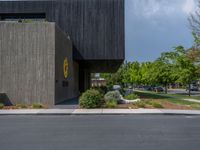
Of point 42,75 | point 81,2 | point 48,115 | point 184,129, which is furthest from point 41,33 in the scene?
point 184,129

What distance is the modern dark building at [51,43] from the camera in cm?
2719

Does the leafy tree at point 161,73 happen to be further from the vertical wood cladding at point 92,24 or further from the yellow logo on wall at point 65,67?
the yellow logo on wall at point 65,67

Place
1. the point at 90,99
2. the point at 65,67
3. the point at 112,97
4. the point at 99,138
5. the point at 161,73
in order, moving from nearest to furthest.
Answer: the point at 99,138, the point at 90,99, the point at 112,97, the point at 65,67, the point at 161,73

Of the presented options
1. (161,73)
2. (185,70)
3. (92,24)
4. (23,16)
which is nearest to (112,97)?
(92,24)

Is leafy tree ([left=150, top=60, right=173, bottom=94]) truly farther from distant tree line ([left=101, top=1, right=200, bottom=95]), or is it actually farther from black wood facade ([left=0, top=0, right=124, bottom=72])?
black wood facade ([left=0, top=0, right=124, bottom=72])

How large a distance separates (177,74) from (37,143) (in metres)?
43.5

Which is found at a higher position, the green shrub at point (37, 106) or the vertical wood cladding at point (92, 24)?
the vertical wood cladding at point (92, 24)

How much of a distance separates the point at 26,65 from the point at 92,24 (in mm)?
11515

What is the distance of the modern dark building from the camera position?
89.2 ft

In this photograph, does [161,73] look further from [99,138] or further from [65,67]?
[99,138]

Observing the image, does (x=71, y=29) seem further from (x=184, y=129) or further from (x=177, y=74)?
(x=184, y=129)

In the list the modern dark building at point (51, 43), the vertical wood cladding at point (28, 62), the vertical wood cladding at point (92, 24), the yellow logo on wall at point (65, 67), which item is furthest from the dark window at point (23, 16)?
the vertical wood cladding at point (28, 62)

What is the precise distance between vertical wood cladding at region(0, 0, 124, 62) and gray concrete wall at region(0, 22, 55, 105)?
Result: 32.4ft

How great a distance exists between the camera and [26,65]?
27219 mm
